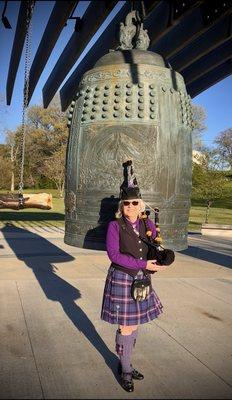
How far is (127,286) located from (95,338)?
1348 mm

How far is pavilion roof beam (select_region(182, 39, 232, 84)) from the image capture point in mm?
5953

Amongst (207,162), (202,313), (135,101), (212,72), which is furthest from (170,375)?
(207,162)

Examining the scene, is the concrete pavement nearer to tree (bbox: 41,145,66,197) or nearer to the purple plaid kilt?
the purple plaid kilt

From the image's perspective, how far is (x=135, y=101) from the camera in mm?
2793

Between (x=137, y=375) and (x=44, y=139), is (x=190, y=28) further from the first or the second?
(x=44, y=139)

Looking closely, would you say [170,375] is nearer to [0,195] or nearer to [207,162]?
[0,195]

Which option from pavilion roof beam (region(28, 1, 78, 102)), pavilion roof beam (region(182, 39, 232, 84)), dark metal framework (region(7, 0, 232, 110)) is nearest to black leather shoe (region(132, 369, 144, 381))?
dark metal framework (region(7, 0, 232, 110))

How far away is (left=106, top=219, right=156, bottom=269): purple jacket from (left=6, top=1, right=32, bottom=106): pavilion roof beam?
2868mm

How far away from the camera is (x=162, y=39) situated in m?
6.15

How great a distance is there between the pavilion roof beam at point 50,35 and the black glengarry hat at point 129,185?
2483mm

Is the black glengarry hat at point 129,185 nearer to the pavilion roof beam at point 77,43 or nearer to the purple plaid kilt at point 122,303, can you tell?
the purple plaid kilt at point 122,303

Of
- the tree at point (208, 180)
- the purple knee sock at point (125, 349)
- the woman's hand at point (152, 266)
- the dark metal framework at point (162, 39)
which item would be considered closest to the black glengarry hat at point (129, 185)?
the woman's hand at point (152, 266)

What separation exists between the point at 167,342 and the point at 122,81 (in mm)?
2693

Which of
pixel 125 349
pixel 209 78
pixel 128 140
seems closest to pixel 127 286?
pixel 125 349
